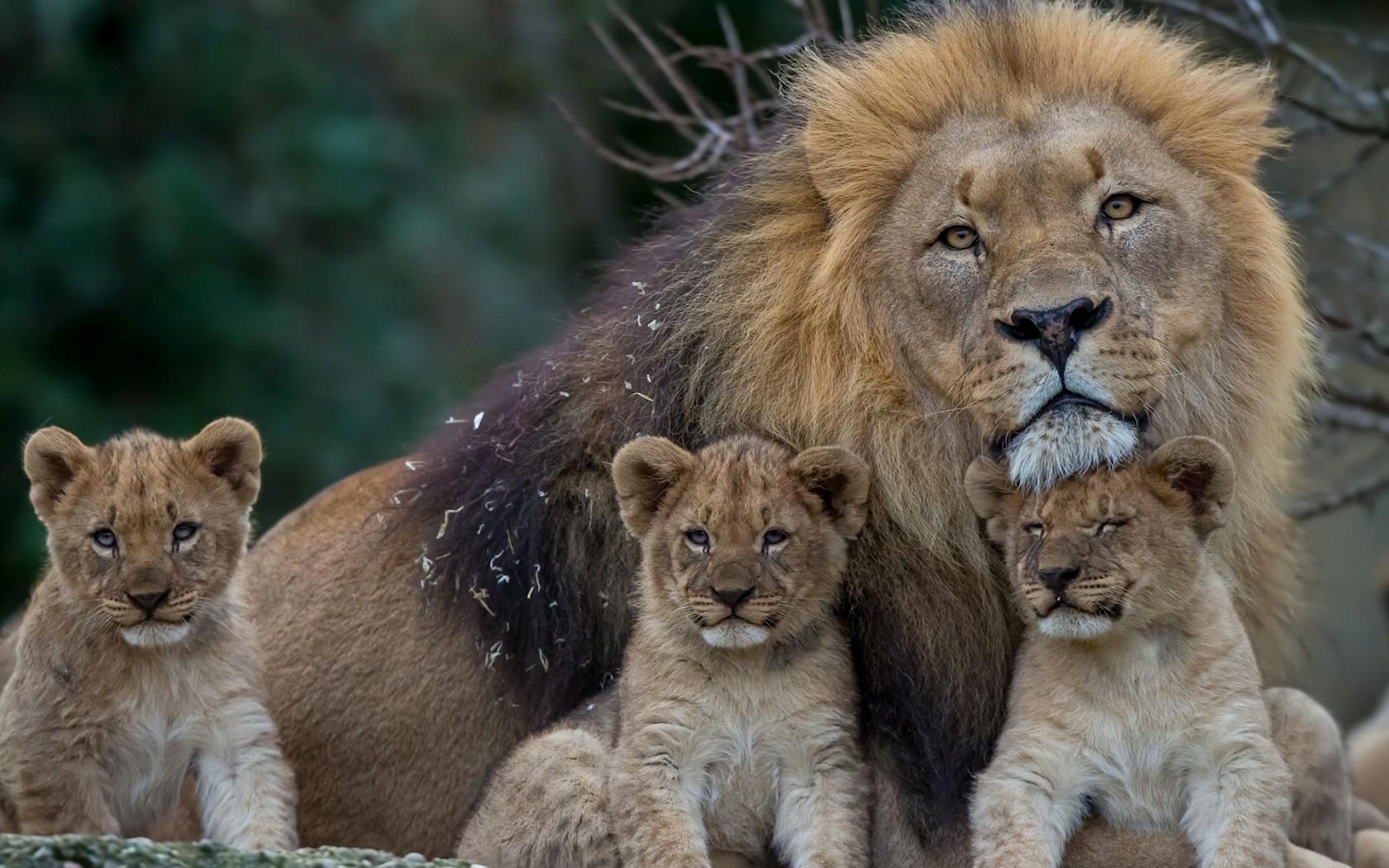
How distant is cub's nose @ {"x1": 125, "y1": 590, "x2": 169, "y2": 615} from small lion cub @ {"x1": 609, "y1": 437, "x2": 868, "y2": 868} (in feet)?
2.81

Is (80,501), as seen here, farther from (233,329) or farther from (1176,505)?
(233,329)

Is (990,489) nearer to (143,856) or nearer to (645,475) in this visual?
(645,475)

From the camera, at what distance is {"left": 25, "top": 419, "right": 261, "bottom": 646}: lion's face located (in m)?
3.78

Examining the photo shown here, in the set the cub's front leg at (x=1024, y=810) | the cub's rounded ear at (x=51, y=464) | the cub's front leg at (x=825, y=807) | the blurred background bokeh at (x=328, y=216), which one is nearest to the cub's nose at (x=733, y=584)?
the cub's front leg at (x=825, y=807)

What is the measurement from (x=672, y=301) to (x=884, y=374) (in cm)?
50

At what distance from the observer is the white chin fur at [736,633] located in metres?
3.71

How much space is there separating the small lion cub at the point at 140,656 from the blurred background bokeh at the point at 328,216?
362cm

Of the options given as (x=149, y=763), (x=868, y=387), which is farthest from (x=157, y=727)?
(x=868, y=387)

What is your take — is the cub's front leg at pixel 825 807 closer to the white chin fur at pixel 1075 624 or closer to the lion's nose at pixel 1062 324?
the white chin fur at pixel 1075 624

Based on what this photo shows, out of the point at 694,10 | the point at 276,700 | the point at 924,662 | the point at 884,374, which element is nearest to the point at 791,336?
the point at 884,374

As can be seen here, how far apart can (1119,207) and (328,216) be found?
5830 mm

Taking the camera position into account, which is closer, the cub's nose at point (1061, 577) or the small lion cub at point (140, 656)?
the cub's nose at point (1061, 577)

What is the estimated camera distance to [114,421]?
812 centimetres

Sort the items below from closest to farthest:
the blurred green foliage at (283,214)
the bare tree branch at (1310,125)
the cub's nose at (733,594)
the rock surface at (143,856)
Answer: the rock surface at (143,856)
the cub's nose at (733,594)
the bare tree branch at (1310,125)
the blurred green foliage at (283,214)
